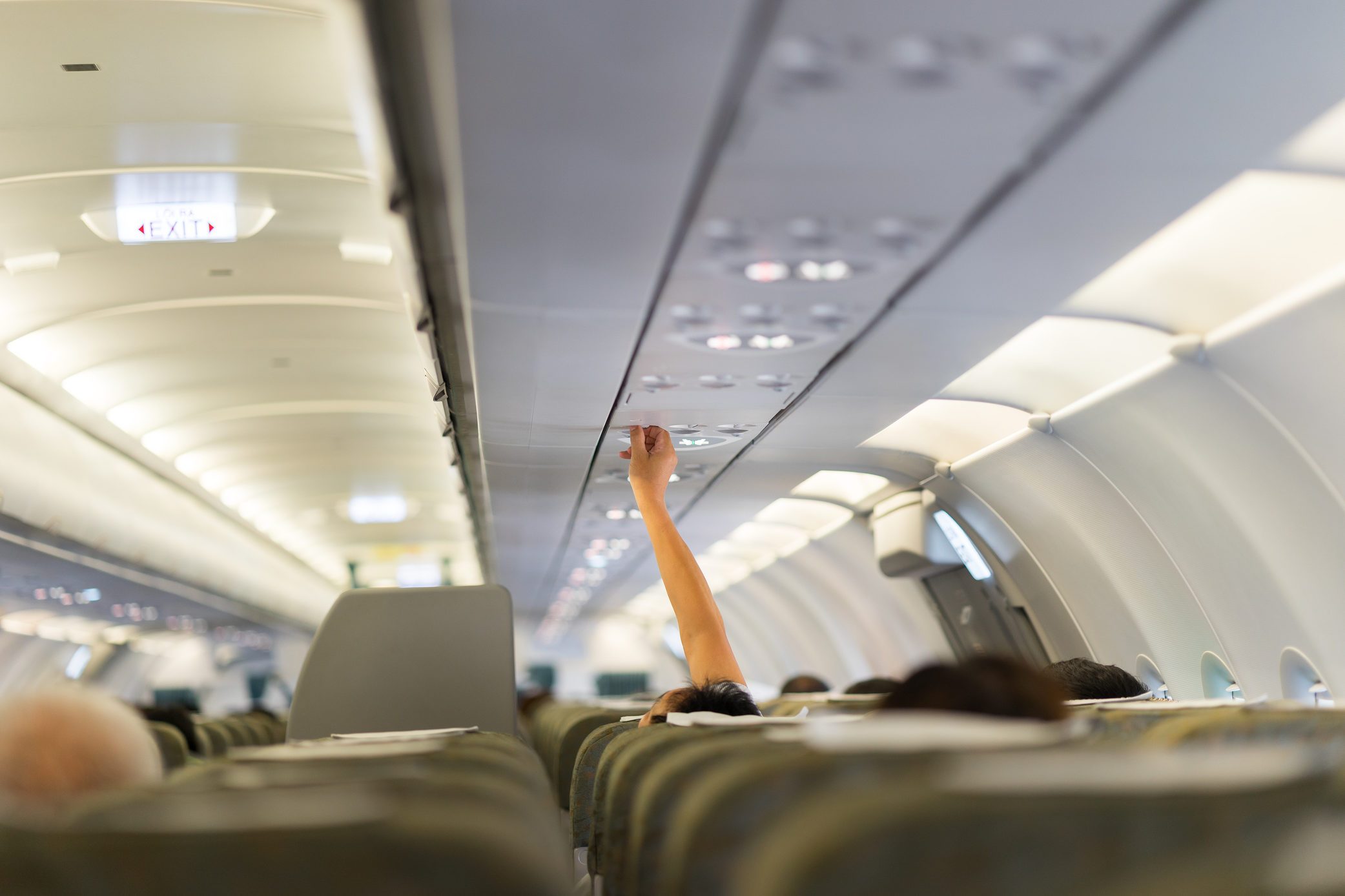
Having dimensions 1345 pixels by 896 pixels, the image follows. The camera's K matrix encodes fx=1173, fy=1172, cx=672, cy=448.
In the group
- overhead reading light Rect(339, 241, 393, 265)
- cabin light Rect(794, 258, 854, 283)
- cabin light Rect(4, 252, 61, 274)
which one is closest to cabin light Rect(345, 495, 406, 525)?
cabin light Rect(4, 252, 61, 274)

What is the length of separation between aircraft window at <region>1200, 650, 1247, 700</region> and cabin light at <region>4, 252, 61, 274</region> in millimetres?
8442

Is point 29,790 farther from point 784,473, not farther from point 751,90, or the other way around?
point 784,473

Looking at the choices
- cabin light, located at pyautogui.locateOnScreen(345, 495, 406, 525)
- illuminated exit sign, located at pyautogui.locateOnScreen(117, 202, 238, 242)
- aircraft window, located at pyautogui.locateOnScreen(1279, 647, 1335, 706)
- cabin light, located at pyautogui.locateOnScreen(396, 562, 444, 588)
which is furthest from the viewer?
cabin light, located at pyautogui.locateOnScreen(396, 562, 444, 588)

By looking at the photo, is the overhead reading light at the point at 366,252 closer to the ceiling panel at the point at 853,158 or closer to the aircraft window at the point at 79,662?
the ceiling panel at the point at 853,158

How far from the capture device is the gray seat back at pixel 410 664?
538 cm

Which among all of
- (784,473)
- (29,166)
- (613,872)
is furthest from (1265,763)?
(784,473)

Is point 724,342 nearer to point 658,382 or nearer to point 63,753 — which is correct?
point 658,382

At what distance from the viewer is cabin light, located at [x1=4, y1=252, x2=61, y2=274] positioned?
26.2 feet

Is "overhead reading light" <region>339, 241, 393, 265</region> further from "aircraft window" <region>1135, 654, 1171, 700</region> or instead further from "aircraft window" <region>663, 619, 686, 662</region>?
"aircraft window" <region>663, 619, 686, 662</region>

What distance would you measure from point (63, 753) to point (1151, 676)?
8.56 metres

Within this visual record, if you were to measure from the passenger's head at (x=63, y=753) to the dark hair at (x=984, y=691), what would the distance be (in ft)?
5.03

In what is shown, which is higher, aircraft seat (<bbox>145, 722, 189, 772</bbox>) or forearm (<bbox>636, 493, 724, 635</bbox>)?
forearm (<bbox>636, 493, 724, 635</bbox>)

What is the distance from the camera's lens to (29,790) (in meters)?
2.33

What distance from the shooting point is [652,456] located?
870 centimetres
